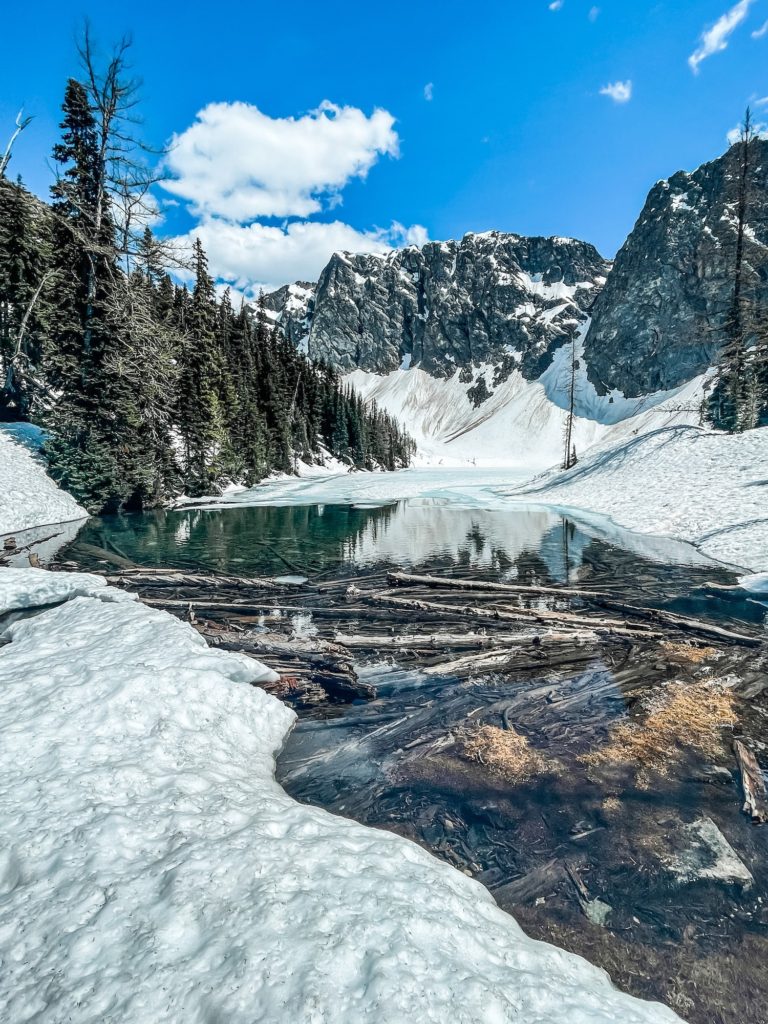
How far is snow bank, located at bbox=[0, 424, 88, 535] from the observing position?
19.5 metres

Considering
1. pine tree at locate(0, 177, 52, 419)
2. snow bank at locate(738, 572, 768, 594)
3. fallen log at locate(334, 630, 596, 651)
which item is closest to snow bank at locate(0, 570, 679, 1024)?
fallen log at locate(334, 630, 596, 651)

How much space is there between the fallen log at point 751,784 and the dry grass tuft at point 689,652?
2.24 metres

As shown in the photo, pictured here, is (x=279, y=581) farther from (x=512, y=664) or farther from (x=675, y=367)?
(x=675, y=367)

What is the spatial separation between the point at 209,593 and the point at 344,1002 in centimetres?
1036

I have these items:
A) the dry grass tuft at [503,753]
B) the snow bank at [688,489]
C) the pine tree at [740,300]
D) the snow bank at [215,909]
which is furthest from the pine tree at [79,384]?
the pine tree at [740,300]

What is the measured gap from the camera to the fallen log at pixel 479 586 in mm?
11148

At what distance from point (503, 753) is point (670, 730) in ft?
7.44

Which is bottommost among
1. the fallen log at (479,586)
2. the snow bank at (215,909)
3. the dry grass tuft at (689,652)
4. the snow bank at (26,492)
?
the dry grass tuft at (689,652)

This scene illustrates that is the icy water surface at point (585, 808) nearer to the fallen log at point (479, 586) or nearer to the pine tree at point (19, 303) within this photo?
the fallen log at point (479, 586)

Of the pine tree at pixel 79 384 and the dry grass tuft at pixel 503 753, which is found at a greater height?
the pine tree at pixel 79 384

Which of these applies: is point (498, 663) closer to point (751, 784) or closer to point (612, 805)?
point (612, 805)

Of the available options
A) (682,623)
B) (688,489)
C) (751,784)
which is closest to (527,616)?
(682,623)

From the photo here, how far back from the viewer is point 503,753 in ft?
18.2

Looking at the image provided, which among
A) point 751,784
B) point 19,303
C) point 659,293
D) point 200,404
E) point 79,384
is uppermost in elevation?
point 659,293
